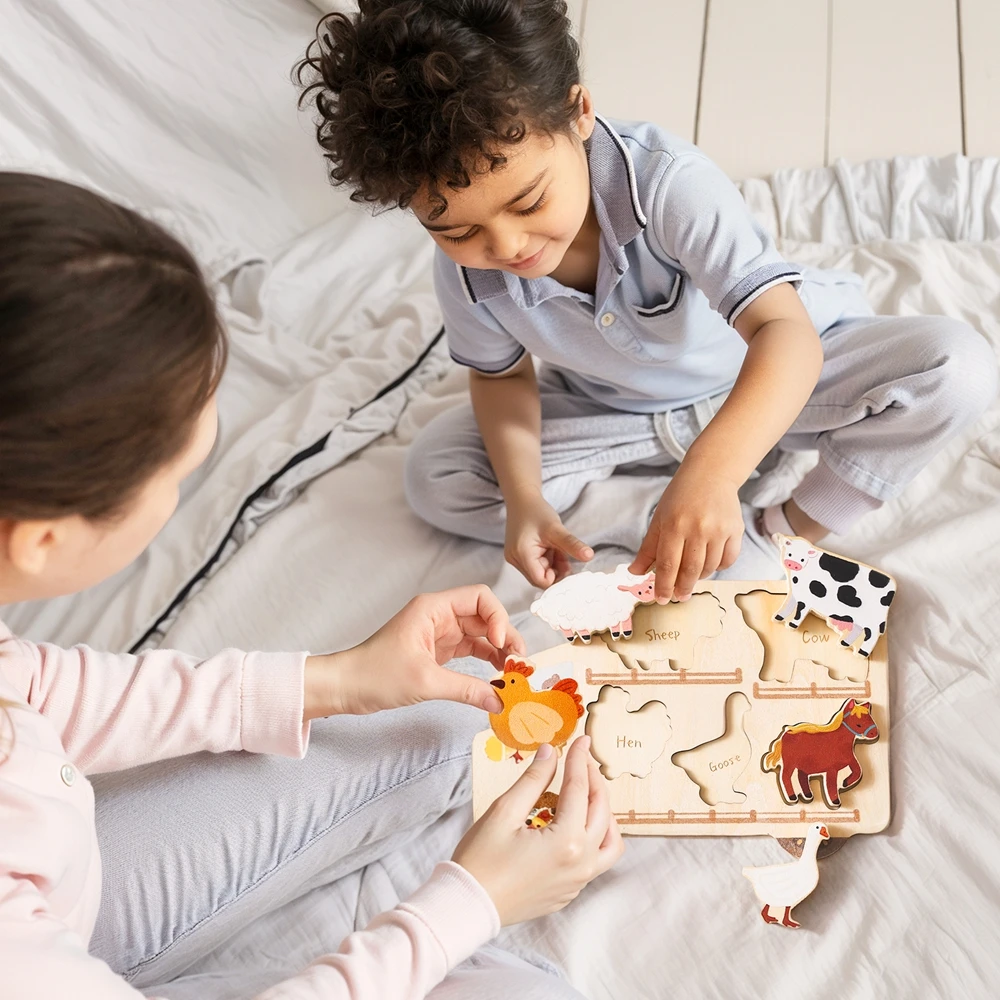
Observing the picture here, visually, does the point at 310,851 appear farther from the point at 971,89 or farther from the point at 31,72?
the point at 971,89

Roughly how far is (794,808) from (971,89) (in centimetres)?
127

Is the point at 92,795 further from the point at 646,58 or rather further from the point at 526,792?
the point at 646,58

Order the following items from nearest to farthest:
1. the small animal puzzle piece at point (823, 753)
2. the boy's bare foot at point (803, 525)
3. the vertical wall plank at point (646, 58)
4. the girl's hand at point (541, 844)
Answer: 1. the girl's hand at point (541, 844)
2. the small animal puzzle piece at point (823, 753)
3. the boy's bare foot at point (803, 525)
4. the vertical wall plank at point (646, 58)

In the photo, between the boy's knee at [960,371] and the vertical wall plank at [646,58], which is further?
the vertical wall plank at [646,58]

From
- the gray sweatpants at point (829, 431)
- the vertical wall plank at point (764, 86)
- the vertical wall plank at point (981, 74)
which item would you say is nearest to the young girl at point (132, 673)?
the gray sweatpants at point (829, 431)

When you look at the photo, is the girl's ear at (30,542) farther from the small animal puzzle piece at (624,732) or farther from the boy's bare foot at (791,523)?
the boy's bare foot at (791,523)

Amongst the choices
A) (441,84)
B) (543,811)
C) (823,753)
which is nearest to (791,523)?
(823,753)

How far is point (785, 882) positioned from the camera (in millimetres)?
767

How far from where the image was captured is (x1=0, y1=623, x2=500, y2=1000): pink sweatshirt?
56cm

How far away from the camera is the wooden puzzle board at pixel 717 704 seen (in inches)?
31.3

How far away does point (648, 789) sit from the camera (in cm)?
81

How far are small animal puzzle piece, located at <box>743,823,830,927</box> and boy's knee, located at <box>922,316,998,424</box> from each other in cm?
40

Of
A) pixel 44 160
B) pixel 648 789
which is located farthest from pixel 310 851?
pixel 44 160

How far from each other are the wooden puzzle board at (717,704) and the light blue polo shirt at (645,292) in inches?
9.9
